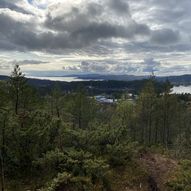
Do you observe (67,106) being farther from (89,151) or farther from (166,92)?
(89,151)

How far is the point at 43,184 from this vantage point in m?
20.7

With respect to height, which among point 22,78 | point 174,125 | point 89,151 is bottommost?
point 174,125

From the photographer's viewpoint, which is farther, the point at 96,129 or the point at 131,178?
the point at 96,129

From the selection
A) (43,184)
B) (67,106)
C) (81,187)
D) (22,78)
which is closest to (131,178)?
(81,187)

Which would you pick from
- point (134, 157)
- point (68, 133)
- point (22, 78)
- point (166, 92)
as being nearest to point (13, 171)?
point (68, 133)

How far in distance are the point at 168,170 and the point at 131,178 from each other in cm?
397

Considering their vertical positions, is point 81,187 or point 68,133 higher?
point 68,133

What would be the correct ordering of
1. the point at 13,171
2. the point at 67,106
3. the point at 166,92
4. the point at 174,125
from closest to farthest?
the point at 13,171, the point at 166,92, the point at 67,106, the point at 174,125

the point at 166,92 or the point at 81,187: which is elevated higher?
the point at 166,92

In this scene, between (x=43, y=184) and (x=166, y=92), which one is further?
(x=166, y=92)

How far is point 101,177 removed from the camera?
2112cm

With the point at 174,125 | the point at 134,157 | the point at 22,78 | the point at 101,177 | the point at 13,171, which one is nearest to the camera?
the point at 101,177

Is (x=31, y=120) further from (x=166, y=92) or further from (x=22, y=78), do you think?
(x=166, y=92)

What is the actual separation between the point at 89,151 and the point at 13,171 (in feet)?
18.4
